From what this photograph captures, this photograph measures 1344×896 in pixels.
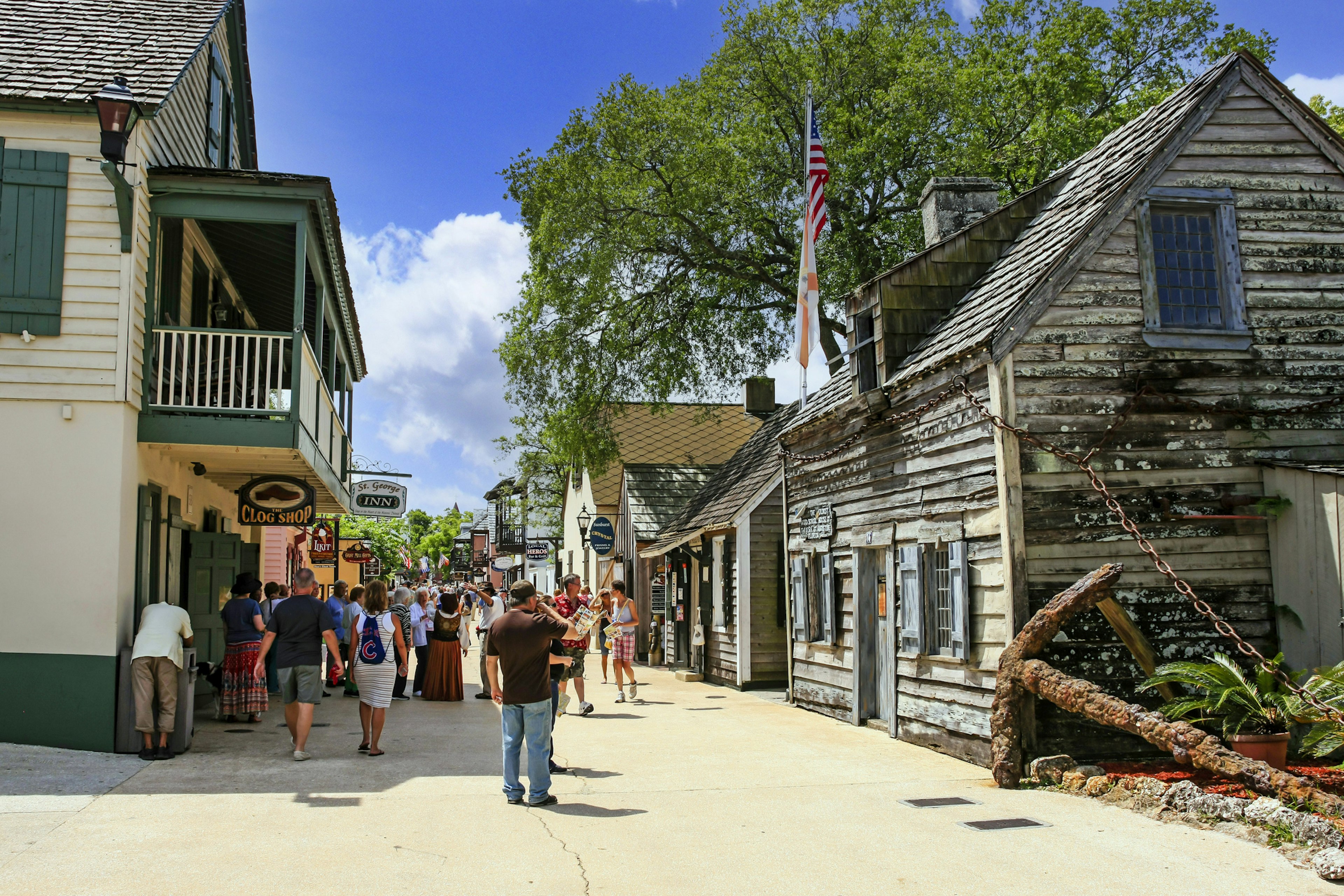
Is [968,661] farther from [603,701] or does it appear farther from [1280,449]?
[603,701]

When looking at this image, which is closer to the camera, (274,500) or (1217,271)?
(1217,271)

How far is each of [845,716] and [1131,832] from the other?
6649 mm

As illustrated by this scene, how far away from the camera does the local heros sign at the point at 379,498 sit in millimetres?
21391

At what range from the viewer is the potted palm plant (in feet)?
25.1

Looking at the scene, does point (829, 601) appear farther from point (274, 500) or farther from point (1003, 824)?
point (274, 500)

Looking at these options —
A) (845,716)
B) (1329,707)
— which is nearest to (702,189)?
(845,716)

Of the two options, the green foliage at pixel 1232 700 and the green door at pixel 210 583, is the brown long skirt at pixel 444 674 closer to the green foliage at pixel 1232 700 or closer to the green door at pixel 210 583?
the green door at pixel 210 583

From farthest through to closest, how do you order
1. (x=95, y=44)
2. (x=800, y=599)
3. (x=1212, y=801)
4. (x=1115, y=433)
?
1. (x=800, y=599)
2. (x=95, y=44)
3. (x=1115, y=433)
4. (x=1212, y=801)

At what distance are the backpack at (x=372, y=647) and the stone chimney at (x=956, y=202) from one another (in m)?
8.28

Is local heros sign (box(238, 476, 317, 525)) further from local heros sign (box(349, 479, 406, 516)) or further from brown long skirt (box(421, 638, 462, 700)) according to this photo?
local heros sign (box(349, 479, 406, 516))

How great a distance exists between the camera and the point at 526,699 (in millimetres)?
8062

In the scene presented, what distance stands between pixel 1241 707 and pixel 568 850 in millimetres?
5068

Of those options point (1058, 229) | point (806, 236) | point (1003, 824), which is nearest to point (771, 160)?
point (806, 236)

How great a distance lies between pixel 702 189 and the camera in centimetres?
2420
